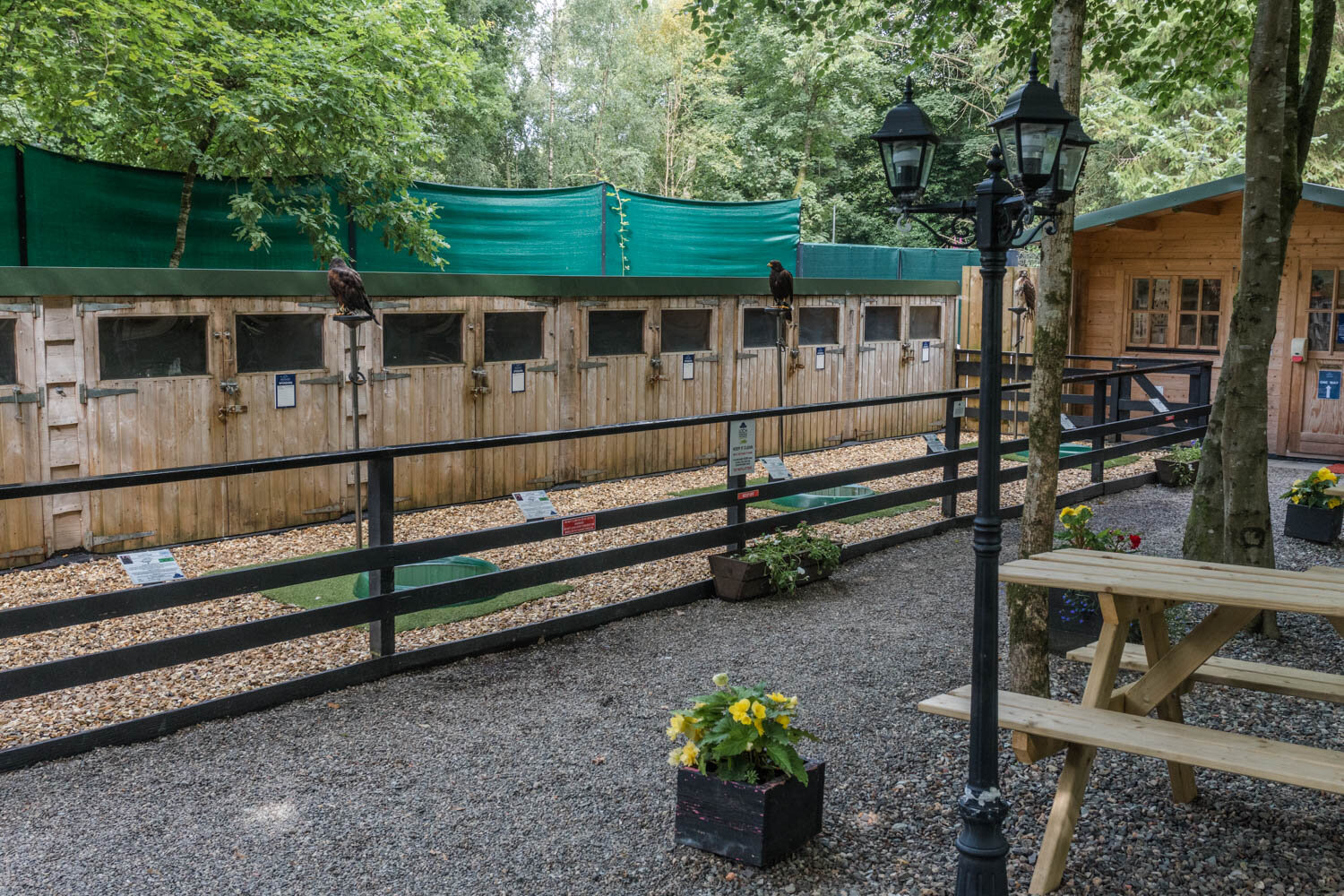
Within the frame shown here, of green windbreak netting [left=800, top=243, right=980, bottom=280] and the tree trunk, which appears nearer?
the tree trunk

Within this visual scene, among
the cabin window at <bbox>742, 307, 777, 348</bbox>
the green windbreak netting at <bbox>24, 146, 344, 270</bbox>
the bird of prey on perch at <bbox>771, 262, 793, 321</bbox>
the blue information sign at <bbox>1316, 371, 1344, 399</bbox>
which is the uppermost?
the green windbreak netting at <bbox>24, 146, 344, 270</bbox>

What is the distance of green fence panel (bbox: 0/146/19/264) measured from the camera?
8273 millimetres

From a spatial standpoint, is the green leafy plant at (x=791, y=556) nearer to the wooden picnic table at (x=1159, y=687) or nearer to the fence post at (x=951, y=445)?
the fence post at (x=951, y=445)

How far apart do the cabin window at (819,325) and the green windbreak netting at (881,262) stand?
4002 mm

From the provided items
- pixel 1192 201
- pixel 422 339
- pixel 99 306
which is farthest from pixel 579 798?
pixel 1192 201

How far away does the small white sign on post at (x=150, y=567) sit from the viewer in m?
4.64

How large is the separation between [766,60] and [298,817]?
28130 millimetres

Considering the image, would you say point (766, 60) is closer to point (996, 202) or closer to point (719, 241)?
point (719, 241)

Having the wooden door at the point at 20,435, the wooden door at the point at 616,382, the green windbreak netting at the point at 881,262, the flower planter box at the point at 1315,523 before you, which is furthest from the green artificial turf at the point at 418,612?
the green windbreak netting at the point at 881,262

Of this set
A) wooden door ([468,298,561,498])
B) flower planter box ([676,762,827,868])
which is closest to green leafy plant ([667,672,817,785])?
flower planter box ([676,762,827,868])

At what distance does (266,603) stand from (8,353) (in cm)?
229

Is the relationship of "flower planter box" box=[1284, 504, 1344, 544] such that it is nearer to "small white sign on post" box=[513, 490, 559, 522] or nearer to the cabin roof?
the cabin roof

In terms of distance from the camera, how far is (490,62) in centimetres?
2503

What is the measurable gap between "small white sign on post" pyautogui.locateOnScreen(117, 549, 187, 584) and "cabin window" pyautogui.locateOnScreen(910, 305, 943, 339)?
1101cm
